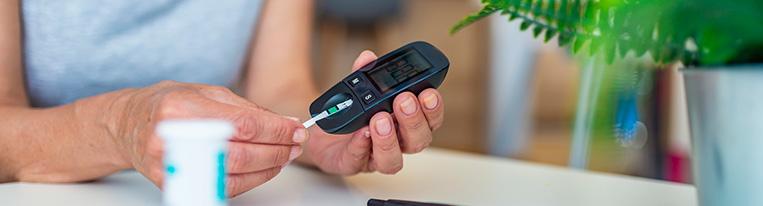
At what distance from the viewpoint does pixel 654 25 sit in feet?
1.47

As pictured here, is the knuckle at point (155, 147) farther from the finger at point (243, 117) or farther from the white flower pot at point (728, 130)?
the white flower pot at point (728, 130)

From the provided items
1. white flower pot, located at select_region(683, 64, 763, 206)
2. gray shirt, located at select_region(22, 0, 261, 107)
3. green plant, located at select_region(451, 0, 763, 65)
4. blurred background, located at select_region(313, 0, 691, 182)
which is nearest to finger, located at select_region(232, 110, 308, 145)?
green plant, located at select_region(451, 0, 763, 65)

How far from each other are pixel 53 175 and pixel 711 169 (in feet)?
1.46

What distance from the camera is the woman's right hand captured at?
45 centimetres

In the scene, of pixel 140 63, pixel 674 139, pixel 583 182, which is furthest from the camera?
pixel 674 139

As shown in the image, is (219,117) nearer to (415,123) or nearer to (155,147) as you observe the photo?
(155,147)

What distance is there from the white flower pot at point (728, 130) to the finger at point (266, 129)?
0.23 m

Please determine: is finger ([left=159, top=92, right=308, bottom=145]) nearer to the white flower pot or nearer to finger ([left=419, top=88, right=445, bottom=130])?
finger ([left=419, top=88, right=445, bottom=130])

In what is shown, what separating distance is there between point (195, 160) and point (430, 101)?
0.91ft

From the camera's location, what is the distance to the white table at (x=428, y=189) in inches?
22.2

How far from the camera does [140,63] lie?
85 centimetres

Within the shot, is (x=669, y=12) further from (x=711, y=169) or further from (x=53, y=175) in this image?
(x=53, y=175)

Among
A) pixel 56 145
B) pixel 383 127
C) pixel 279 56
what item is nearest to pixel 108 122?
pixel 56 145

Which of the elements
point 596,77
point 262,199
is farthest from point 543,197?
point 596,77
